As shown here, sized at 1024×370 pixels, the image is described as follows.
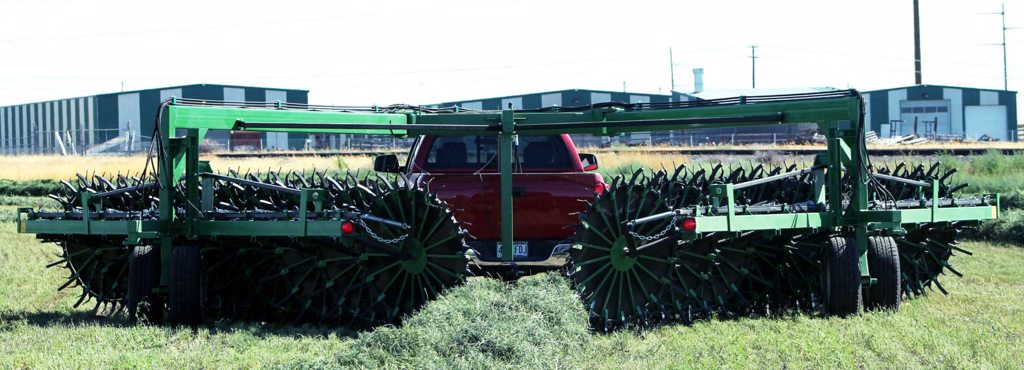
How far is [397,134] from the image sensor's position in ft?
38.6

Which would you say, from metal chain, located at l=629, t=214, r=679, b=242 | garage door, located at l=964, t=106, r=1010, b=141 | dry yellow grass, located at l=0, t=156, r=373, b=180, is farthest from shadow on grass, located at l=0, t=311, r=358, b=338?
garage door, located at l=964, t=106, r=1010, b=141

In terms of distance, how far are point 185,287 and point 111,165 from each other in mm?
34297

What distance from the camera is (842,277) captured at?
31.2 feet

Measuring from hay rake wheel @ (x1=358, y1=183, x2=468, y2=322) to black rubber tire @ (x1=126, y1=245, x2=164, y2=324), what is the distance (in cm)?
175

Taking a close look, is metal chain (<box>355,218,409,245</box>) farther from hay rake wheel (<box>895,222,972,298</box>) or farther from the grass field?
hay rake wheel (<box>895,222,972,298</box>)

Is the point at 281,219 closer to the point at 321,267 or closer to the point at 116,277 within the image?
the point at 321,267

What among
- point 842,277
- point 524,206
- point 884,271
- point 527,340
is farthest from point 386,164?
point 884,271

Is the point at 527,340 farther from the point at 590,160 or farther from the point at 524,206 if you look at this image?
the point at 590,160

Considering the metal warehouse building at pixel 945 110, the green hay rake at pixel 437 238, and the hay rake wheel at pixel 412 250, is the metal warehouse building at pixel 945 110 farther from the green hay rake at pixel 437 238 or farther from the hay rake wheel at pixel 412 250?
the hay rake wheel at pixel 412 250

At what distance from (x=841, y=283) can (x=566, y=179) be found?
7.95ft

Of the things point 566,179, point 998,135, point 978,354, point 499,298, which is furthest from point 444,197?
point 998,135

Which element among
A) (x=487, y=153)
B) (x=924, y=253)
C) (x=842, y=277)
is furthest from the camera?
(x=487, y=153)

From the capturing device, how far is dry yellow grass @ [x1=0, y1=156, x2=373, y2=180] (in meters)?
Answer: 37.1

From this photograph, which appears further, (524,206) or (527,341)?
(524,206)
